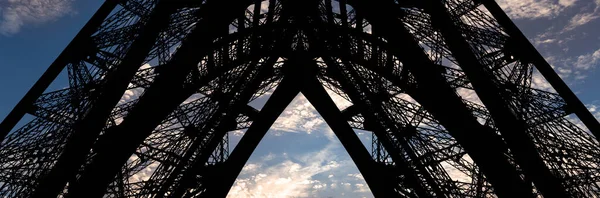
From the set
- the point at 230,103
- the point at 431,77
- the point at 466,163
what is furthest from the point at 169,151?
the point at 466,163

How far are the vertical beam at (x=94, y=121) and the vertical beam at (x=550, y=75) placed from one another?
11.9 metres

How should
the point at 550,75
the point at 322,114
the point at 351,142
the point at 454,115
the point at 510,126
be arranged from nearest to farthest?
1. the point at 510,126
2. the point at 454,115
3. the point at 550,75
4. the point at 351,142
5. the point at 322,114

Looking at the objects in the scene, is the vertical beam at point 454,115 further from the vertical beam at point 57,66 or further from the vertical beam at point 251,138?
the vertical beam at point 57,66

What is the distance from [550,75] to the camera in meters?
14.5

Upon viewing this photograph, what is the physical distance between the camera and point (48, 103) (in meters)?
14.2

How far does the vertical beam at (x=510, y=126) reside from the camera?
41.8 ft

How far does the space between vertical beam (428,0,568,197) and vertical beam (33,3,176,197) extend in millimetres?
9678

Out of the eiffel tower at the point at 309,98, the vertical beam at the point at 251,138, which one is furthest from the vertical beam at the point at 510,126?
the vertical beam at the point at 251,138

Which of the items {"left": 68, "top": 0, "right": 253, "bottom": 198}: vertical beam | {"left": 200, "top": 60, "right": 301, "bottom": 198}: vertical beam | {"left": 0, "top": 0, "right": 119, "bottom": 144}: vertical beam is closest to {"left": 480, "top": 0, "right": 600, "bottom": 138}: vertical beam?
{"left": 68, "top": 0, "right": 253, "bottom": 198}: vertical beam

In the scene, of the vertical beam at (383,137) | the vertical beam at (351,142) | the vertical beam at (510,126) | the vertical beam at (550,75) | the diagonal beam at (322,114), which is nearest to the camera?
the vertical beam at (510,126)

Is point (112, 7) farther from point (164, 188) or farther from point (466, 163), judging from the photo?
point (466, 163)

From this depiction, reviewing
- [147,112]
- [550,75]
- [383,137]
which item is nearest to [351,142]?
[383,137]

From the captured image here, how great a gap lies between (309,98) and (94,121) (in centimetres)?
1289

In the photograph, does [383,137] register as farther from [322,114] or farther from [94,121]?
[94,121]
